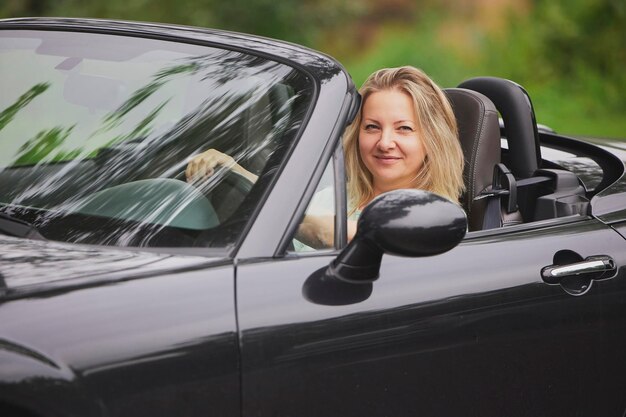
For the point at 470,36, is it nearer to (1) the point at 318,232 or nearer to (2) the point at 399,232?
(1) the point at 318,232

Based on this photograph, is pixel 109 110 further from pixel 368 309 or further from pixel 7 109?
pixel 368 309

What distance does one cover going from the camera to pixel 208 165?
282cm

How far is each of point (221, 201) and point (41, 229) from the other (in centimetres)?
42

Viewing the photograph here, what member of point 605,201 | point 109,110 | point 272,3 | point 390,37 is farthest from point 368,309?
point 390,37

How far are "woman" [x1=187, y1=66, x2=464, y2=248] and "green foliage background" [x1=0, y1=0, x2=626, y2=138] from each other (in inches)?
357

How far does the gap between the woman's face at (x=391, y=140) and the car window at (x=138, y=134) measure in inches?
24.1

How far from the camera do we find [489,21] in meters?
14.8

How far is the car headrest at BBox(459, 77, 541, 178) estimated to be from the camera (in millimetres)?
4090

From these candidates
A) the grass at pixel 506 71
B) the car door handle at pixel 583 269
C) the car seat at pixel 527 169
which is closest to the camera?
the car door handle at pixel 583 269

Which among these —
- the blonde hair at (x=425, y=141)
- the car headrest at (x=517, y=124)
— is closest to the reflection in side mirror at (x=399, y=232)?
the blonde hair at (x=425, y=141)

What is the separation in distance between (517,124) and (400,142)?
0.79 m

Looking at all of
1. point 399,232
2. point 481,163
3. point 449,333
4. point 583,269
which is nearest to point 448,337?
point 449,333

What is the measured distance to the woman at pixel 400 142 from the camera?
350 centimetres

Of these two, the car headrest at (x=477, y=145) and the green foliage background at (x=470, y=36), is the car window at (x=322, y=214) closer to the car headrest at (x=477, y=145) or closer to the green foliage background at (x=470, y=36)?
the car headrest at (x=477, y=145)
